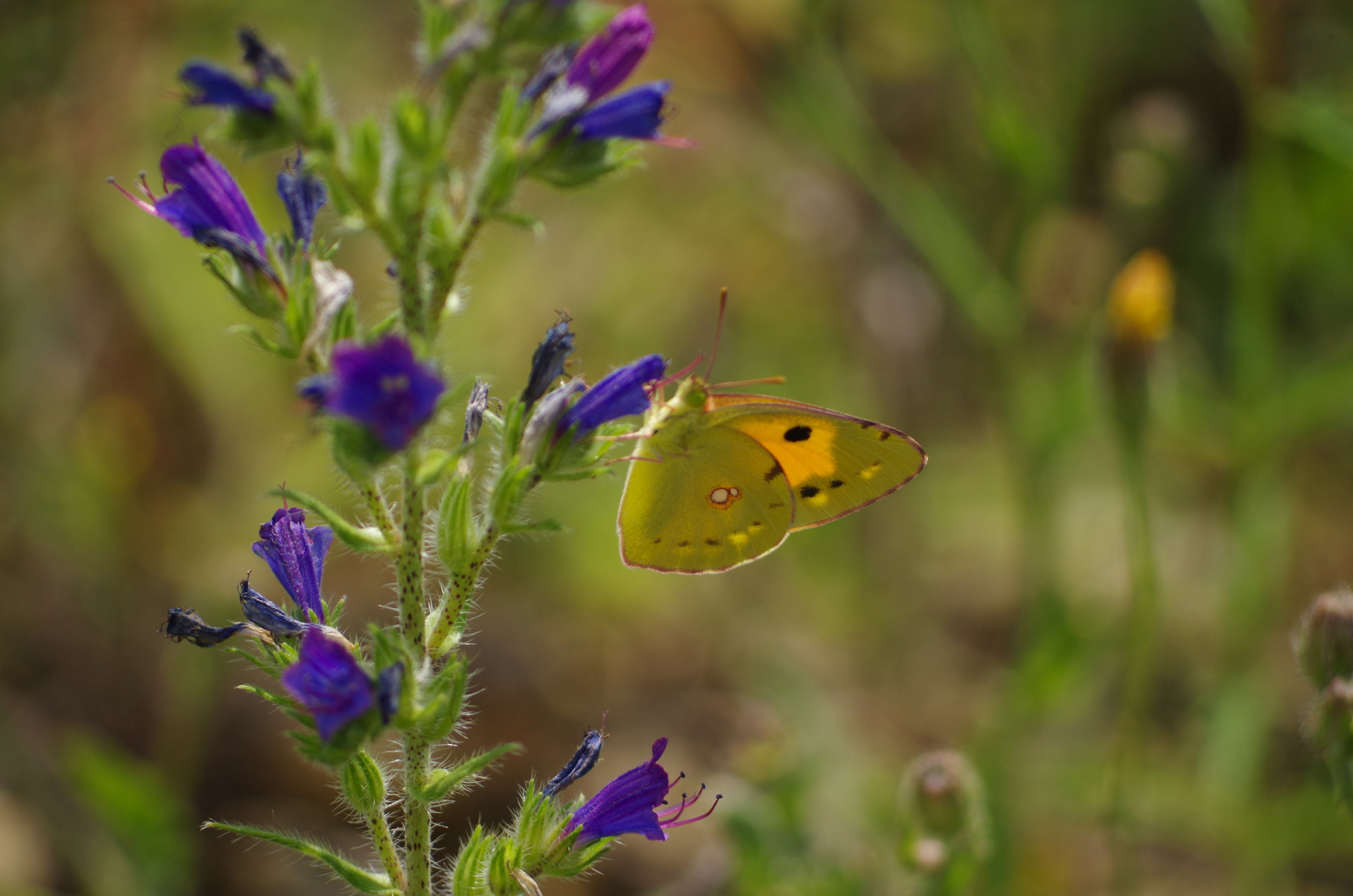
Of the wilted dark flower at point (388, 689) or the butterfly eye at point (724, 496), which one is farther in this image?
the butterfly eye at point (724, 496)

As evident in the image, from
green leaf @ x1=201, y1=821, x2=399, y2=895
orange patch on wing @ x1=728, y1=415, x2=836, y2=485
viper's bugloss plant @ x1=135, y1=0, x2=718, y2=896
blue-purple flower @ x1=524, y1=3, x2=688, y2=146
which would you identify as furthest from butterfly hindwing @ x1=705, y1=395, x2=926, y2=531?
green leaf @ x1=201, y1=821, x2=399, y2=895

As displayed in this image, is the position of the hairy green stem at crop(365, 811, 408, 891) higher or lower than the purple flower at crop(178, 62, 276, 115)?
lower

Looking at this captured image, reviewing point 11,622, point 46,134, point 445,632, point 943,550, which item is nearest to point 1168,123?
point 943,550

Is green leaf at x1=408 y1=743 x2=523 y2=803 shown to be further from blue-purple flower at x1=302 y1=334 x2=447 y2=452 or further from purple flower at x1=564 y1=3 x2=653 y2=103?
purple flower at x1=564 y1=3 x2=653 y2=103

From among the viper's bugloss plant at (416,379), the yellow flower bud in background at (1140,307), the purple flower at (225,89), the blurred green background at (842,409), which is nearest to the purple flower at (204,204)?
the viper's bugloss plant at (416,379)

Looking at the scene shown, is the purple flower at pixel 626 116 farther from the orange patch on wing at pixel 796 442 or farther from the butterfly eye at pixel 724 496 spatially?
the butterfly eye at pixel 724 496

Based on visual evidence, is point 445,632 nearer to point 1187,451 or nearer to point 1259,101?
point 1259,101
